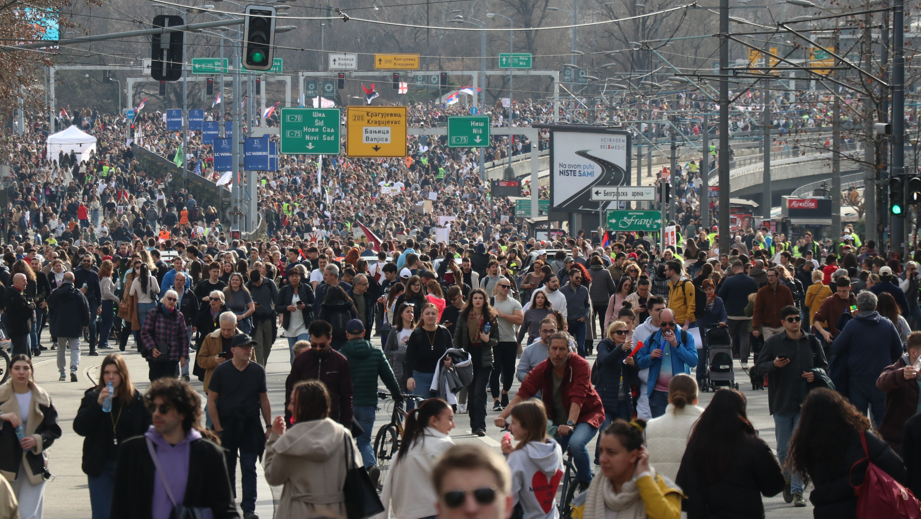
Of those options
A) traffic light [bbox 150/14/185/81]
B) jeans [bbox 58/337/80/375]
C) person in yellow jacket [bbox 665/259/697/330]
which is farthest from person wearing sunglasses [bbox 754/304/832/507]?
traffic light [bbox 150/14/185/81]

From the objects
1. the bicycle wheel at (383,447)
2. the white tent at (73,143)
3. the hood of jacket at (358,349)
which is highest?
the white tent at (73,143)

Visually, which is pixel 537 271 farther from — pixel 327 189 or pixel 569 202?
pixel 327 189

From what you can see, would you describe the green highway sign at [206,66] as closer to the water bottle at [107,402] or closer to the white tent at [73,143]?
the white tent at [73,143]

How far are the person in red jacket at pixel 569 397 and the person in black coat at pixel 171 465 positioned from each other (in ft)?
10.8

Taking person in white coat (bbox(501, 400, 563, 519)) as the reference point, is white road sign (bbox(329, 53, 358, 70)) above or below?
above

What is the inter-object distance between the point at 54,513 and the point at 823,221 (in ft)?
125

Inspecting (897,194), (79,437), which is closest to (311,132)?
(897,194)

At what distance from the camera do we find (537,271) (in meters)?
17.4

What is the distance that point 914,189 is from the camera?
64.1 feet

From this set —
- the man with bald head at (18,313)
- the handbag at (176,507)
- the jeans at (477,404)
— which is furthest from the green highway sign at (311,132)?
the handbag at (176,507)

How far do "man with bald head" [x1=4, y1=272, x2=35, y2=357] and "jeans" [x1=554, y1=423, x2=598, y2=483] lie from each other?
33.3 ft

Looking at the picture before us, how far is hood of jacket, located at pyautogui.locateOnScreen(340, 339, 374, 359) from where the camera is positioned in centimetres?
1005

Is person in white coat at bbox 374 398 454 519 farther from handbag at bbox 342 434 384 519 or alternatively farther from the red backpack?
the red backpack

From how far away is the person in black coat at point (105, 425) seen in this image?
7.68 meters
